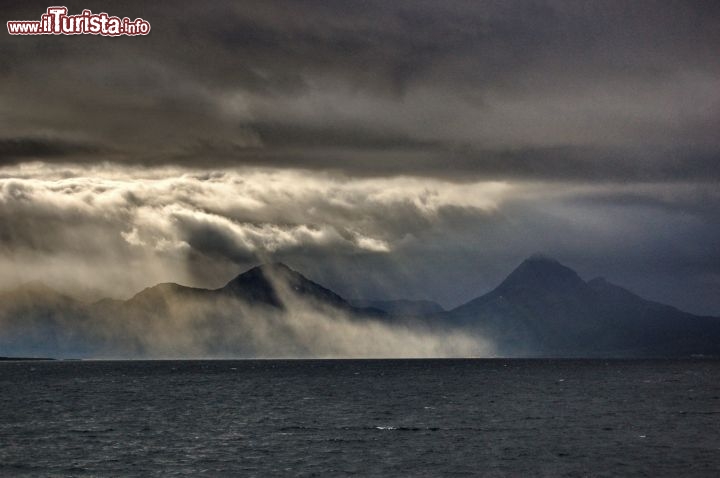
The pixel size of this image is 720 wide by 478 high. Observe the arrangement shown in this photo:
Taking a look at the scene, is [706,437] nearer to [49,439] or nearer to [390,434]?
[390,434]

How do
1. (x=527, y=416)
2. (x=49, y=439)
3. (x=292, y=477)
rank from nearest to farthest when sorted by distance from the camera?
(x=292, y=477) → (x=49, y=439) → (x=527, y=416)

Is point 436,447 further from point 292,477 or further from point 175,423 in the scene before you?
point 175,423

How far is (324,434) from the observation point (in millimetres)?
137875

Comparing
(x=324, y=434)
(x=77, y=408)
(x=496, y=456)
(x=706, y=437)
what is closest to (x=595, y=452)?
(x=496, y=456)

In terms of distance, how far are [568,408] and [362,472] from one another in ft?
298

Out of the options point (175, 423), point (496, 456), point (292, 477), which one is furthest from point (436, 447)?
point (175, 423)

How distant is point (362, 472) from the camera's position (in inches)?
4072

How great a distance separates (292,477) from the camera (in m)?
100

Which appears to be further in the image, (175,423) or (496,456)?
(175,423)

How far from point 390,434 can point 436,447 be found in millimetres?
15086

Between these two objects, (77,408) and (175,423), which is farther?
(77,408)

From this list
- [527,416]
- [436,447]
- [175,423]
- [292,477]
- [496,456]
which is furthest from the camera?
[527,416]

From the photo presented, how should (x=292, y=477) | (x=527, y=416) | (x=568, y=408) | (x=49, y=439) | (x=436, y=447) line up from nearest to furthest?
(x=292, y=477) < (x=436, y=447) < (x=49, y=439) < (x=527, y=416) < (x=568, y=408)

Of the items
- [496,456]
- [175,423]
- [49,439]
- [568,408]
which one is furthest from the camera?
[568,408]
